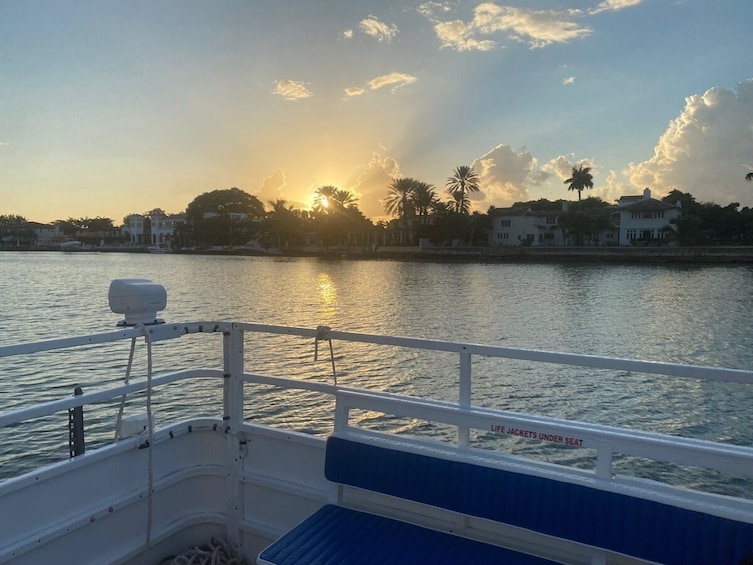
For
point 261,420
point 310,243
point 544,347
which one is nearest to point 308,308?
point 544,347

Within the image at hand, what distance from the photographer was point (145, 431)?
3.24m

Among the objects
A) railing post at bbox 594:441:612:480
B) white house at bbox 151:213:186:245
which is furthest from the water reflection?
white house at bbox 151:213:186:245

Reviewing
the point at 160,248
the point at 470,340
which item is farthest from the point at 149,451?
the point at 160,248

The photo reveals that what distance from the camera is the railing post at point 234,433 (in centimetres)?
350

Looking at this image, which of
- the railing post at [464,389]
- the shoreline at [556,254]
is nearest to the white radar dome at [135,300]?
the railing post at [464,389]

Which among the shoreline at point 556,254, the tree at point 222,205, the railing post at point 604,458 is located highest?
the tree at point 222,205

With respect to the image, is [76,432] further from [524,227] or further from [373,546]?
[524,227]

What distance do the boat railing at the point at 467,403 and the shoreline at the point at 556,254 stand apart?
7179 cm

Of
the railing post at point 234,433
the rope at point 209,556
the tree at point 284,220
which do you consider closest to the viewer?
the rope at point 209,556

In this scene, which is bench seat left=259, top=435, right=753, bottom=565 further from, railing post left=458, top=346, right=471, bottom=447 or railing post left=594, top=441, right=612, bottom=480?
railing post left=458, top=346, right=471, bottom=447

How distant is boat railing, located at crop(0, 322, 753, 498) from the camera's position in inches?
89.8

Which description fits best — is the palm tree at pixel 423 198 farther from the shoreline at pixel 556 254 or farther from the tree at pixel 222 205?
the tree at pixel 222 205

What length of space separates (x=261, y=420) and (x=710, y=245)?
73.3 metres

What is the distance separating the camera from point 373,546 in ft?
8.64
